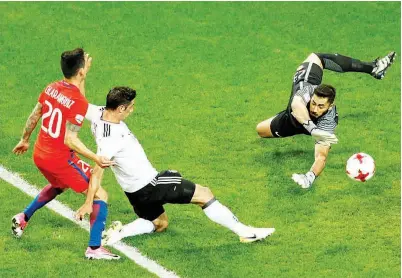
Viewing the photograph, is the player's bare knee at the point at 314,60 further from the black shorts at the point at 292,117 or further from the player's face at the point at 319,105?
the player's face at the point at 319,105

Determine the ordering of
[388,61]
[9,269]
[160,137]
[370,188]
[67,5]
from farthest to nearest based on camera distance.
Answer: [67,5] → [388,61] → [160,137] → [370,188] → [9,269]

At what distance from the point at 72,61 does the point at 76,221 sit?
84.7 inches

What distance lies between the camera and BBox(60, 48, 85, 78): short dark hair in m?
11.8

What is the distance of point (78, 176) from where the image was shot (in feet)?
39.4

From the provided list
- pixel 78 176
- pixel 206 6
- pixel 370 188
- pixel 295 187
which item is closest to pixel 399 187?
pixel 370 188

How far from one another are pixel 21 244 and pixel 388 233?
4.25m

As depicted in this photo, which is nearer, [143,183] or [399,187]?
[143,183]

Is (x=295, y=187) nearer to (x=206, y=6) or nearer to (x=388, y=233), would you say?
(x=388, y=233)

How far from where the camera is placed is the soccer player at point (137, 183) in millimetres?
11547

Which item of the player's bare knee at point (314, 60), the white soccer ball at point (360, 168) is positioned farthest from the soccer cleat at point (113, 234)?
the player's bare knee at point (314, 60)

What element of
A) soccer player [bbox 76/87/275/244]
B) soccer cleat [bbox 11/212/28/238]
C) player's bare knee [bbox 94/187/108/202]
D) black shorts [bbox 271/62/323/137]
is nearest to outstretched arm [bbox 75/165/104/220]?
soccer player [bbox 76/87/275/244]

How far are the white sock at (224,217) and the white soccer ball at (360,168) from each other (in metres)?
1.96

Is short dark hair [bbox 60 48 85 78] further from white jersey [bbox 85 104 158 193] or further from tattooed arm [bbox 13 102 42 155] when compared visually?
tattooed arm [bbox 13 102 42 155]

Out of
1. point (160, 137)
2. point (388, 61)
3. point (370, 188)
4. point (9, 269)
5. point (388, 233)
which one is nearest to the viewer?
point (9, 269)
